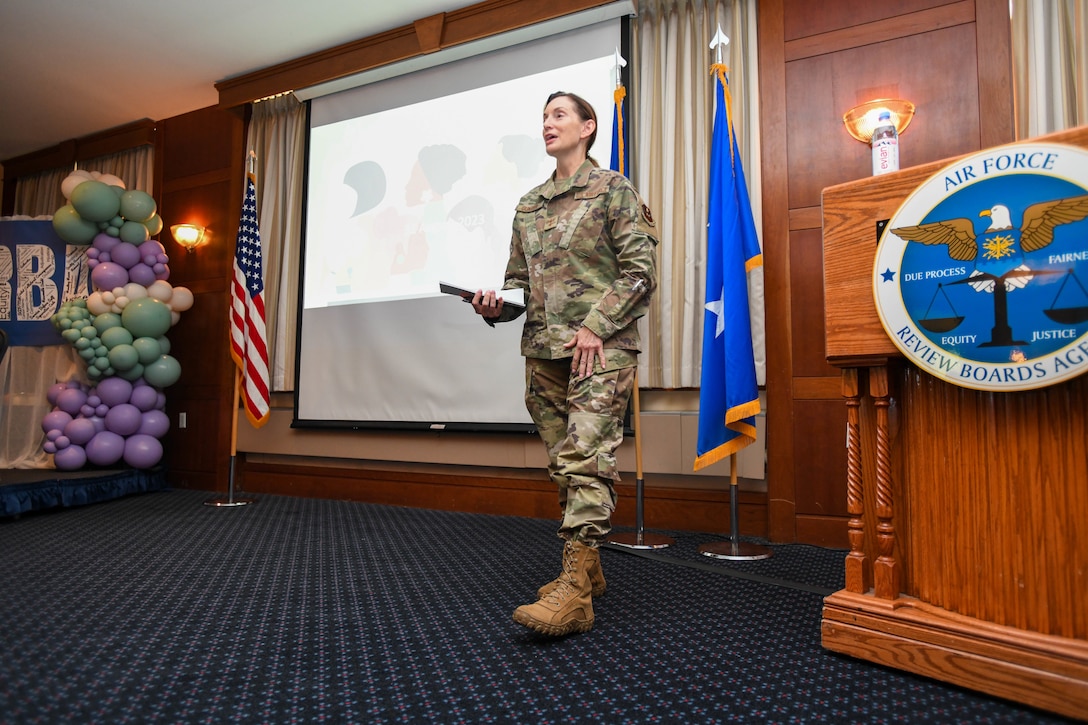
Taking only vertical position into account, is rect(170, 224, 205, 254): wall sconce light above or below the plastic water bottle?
above

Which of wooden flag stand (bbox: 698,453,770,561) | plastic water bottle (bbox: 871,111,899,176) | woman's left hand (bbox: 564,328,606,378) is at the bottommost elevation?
wooden flag stand (bbox: 698,453,770,561)

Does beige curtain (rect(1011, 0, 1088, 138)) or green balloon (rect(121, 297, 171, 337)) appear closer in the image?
beige curtain (rect(1011, 0, 1088, 138))

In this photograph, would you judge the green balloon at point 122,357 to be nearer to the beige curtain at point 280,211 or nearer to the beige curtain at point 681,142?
the beige curtain at point 280,211

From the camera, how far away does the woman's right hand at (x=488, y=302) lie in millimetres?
1804

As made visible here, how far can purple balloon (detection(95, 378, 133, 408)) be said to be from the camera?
4020 mm

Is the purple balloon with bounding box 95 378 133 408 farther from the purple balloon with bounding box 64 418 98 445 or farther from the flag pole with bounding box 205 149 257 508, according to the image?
the flag pole with bounding box 205 149 257 508

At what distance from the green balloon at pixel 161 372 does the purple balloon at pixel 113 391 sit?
14 cm

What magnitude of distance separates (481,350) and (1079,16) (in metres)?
2.80

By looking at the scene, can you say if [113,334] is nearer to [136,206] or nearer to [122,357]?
[122,357]

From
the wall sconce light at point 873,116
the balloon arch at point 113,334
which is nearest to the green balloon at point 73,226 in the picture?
the balloon arch at point 113,334

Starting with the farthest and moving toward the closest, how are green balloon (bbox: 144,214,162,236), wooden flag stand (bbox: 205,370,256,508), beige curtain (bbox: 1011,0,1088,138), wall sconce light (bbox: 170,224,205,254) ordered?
wall sconce light (bbox: 170,224,205,254) → green balloon (bbox: 144,214,162,236) → wooden flag stand (bbox: 205,370,256,508) → beige curtain (bbox: 1011,0,1088,138)

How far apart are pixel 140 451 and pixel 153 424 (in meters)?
0.20

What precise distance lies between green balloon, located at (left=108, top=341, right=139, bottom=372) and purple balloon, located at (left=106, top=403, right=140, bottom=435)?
25cm

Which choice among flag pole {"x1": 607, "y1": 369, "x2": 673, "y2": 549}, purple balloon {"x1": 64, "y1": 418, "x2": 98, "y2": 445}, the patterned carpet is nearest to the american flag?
purple balloon {"x1": 64, "y1": 418, "x2": 98, "y2": 445}
